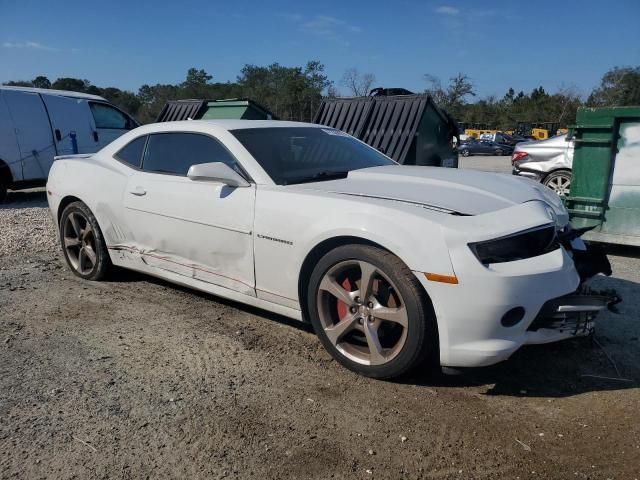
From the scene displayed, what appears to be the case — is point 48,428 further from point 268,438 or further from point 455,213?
point 455,213

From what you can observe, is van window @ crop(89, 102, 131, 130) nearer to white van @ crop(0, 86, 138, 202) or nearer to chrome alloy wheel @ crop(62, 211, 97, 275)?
white van @ crop(0, 86, 138, 202)

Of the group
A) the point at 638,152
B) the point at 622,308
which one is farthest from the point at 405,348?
the point at 638,152

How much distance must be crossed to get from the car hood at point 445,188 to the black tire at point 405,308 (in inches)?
15.1

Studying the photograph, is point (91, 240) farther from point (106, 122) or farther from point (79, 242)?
point (106, 122)

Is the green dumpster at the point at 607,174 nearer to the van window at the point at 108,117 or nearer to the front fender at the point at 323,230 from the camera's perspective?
the front fender at the point at 323,230

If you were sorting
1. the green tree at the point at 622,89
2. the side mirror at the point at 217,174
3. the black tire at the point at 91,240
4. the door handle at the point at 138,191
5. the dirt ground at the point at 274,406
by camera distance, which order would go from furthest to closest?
the green tree at the point at 622,89
the black tire at the point at 91,240
the door handle at the point at 138,191
the side mirror at the point at 217,174
the dirt ground at the point at 274,406

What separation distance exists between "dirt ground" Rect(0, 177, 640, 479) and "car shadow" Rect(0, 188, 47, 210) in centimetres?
653

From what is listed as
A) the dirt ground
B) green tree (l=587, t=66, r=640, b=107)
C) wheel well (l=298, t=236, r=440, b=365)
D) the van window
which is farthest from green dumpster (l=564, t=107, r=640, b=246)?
green tree (l=587, t=66, r=640, b=107)

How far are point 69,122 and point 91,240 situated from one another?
22.6ft

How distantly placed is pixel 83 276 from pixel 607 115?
5556 mm

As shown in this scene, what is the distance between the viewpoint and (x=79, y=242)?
4961 mm

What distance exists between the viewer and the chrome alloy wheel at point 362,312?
9.60ft

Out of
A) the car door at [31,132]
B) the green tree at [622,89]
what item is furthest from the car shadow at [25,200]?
the green tree at [622,89]

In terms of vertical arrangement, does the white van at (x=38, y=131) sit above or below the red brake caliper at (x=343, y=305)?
above
